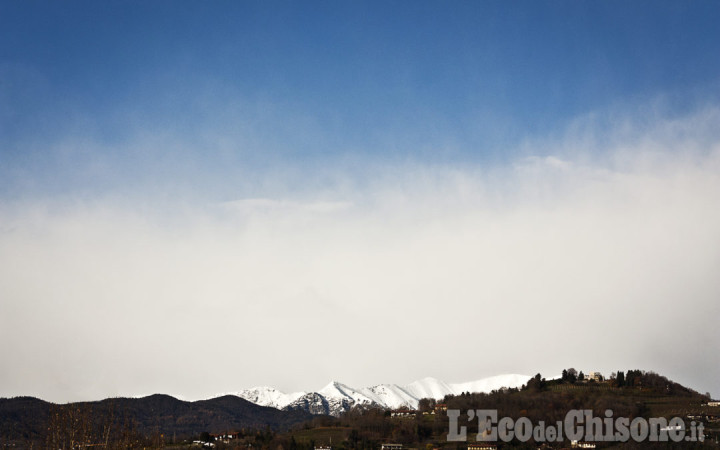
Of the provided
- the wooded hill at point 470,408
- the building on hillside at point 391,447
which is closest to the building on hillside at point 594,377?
the wooded hill at point 470,408

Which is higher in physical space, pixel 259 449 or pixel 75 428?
pixel 75 428

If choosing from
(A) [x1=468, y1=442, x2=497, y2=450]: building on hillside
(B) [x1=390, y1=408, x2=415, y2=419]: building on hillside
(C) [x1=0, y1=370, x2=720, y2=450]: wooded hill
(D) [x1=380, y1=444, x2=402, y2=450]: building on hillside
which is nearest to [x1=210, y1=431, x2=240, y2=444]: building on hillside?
(C) [x1=0, y1=370, x2=720, y2=450]: wooded hill

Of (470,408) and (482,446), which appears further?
(470,408)

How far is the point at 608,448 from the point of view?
345 ft

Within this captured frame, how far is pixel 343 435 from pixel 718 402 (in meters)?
77.1

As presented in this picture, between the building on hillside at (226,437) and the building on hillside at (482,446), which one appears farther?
the building on hillside at (226,437)

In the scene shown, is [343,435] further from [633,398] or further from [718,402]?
[718,402]

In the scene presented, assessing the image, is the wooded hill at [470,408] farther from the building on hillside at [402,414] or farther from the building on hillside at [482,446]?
the building on hillside at [482,446]

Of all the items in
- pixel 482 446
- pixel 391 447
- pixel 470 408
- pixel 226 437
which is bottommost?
pixel 226 437

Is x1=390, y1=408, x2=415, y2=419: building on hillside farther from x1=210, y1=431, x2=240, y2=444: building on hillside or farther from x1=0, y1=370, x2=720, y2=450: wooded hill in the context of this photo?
x1=210, y1=431, x2=240, y2=444: building on hillside

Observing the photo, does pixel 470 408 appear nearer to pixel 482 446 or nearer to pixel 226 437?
pixel 482 446

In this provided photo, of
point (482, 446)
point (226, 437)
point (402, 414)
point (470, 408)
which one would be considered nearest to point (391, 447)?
point (482, 446)

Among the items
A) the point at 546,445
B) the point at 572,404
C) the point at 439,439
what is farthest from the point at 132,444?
the point at 572,404

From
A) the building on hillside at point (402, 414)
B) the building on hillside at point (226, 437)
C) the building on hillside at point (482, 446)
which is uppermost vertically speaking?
the building on hillside at point (402, 414)
